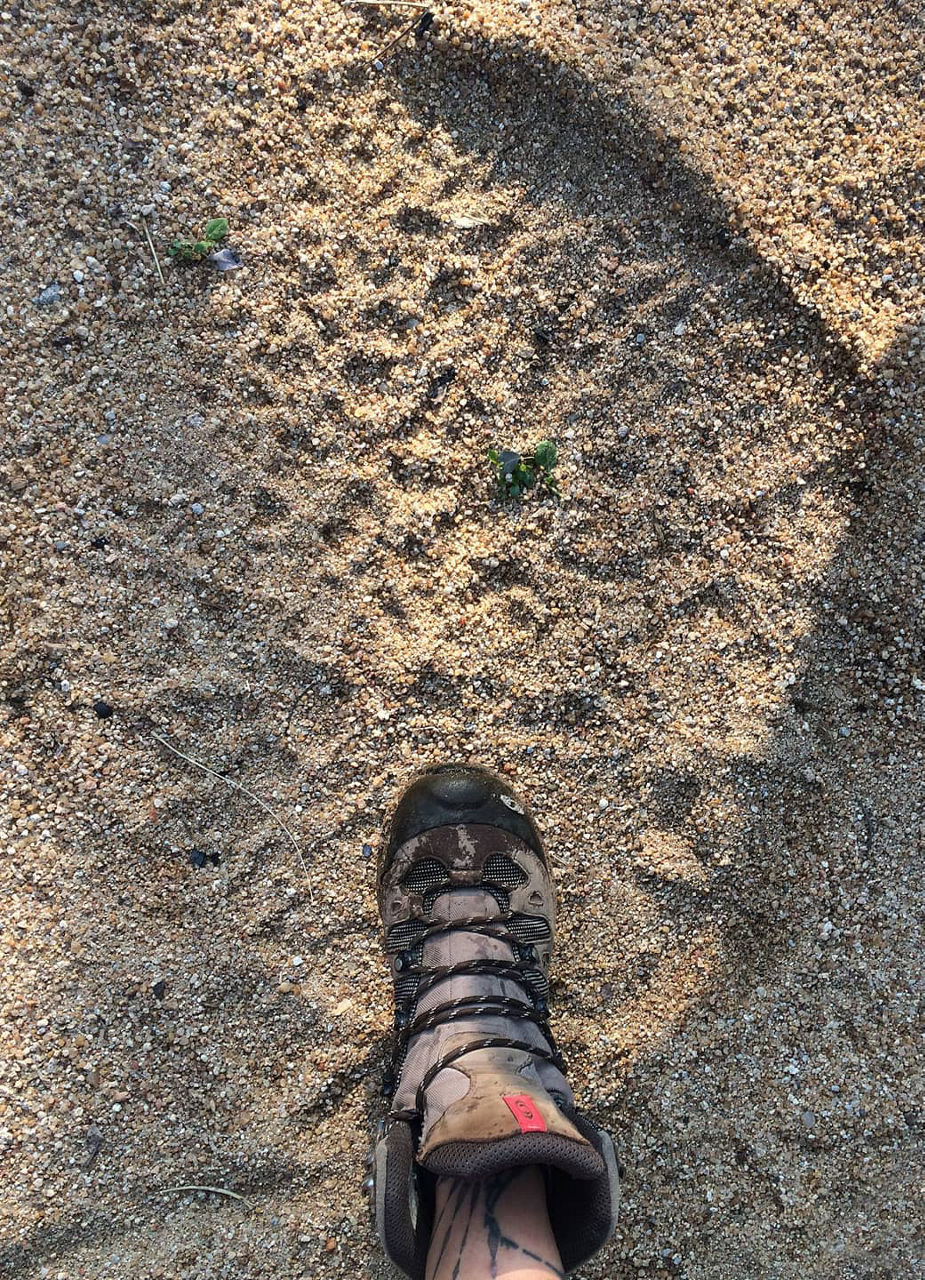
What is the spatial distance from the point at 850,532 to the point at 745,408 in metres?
0.48

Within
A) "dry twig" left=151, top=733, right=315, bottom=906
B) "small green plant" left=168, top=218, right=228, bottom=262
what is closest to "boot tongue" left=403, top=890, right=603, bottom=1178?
"dry twig" left=151, top=733, right=315, bottom=906

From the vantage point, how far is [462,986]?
249cm

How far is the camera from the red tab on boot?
197cm

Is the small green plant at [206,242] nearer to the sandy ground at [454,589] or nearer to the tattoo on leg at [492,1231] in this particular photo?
the sandy ground at [454,589]

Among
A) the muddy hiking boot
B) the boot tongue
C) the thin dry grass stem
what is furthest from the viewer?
the thin dry grass stem

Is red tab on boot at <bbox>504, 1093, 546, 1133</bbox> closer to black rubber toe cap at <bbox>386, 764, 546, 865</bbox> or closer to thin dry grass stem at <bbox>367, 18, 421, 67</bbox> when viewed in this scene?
black rubber toe cap at <bbox>386, 764, 546, 865</bbox>

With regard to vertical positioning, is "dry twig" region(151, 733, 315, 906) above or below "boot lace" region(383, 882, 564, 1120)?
above

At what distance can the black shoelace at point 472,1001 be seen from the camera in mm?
2424

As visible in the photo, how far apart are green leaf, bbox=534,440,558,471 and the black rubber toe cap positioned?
2.99 feet

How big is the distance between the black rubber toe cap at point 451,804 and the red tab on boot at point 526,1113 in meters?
0.69

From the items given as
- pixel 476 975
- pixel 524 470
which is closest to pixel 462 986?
pixel 476 975

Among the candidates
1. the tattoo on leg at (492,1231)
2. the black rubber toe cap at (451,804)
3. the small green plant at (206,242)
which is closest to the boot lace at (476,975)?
the black rubber toe cap at (451,804)

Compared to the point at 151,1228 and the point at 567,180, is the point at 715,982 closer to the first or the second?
the point at 151,1228

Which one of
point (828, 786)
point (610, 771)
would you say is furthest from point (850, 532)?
point (610, 771)
